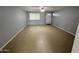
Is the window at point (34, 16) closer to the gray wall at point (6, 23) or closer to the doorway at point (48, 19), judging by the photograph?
the doorway at point (48, 19)

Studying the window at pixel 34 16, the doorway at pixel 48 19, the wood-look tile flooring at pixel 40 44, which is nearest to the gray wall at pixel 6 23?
the wood-look tile flooring at pixel 40 44

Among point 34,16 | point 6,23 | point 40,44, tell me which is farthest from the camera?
Result: point 34,16

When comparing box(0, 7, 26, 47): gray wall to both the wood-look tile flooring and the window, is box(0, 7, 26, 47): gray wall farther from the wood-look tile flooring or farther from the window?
the window

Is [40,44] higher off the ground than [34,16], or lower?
lower

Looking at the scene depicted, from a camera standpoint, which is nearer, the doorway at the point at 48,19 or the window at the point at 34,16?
the window at the point at 34,16

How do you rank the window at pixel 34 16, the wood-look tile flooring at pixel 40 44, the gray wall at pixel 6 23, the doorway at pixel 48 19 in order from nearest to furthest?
1. the gray wall at pixel 6 23
2. the wood-look tile flooring at pixel 40 44
3. the window at pixel 34 16
4. the doorway at pixel 48 19

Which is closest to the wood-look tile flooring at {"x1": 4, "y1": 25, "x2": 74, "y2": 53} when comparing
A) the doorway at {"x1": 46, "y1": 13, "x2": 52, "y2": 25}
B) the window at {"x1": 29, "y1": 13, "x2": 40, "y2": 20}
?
the window at {"x1": 29, "y1": 13, "x2": 40, "y2": 20}

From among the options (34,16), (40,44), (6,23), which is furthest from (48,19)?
(6,23)

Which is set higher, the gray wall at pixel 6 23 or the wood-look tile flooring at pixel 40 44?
the gray wall at pixel 6 23

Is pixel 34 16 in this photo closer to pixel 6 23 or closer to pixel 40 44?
pixel 40 44
